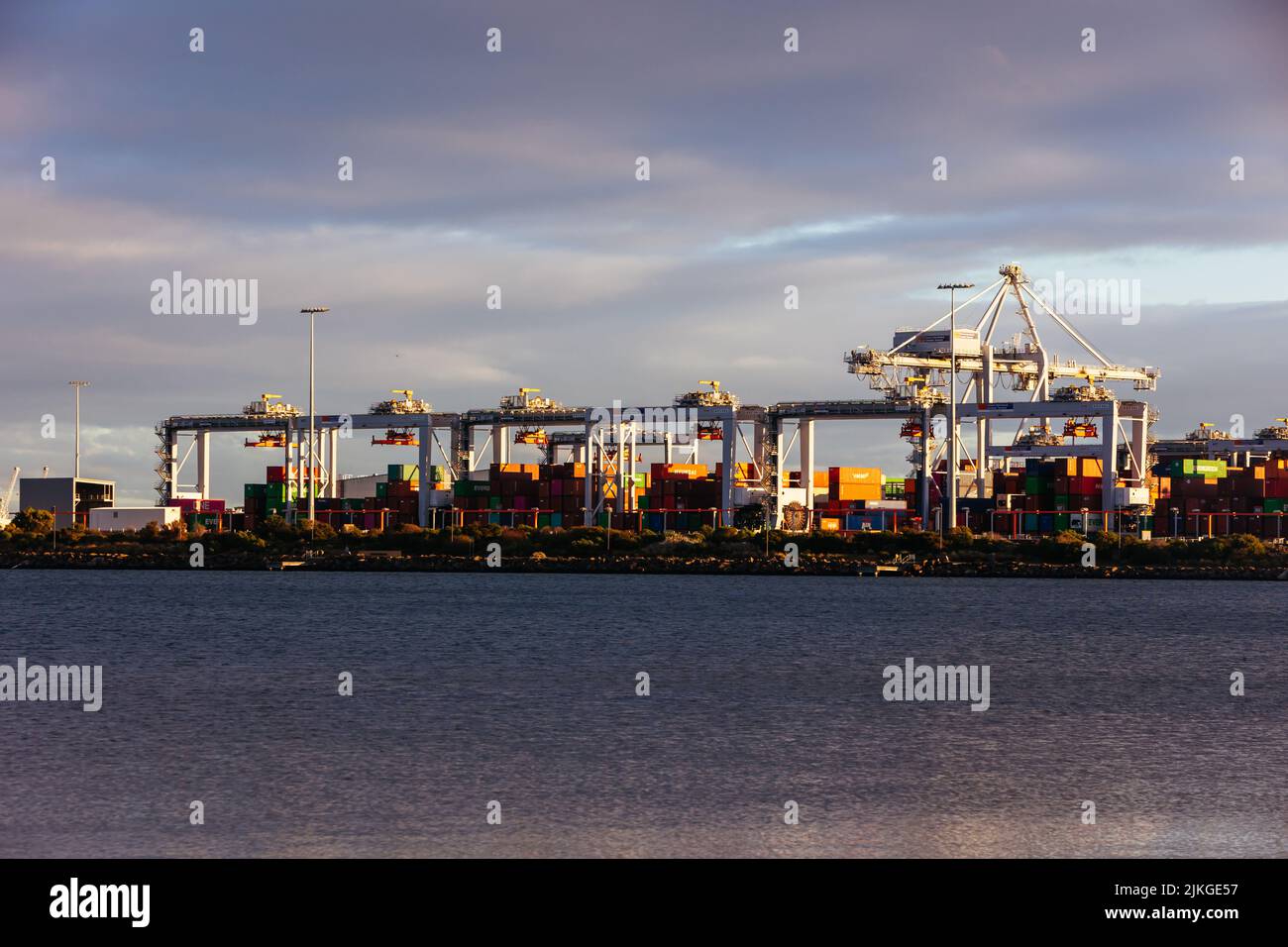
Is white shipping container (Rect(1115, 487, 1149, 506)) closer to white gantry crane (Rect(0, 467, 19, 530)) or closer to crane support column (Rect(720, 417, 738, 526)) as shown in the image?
crane support column (Rect(720, 417, 738, 526))

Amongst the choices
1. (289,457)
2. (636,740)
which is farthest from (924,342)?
(636,740)

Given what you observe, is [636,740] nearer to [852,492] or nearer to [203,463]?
[852,492]

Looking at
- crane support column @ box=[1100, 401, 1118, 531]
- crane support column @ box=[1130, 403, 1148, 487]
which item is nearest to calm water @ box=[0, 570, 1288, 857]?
crane support column @ box=[1100, 401, 1118, 531]

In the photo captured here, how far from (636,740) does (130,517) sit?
343ft

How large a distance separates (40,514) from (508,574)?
5011cm

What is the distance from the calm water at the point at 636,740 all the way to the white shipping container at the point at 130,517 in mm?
62045

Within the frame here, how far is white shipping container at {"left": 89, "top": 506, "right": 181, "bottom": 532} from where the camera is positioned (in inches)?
4710

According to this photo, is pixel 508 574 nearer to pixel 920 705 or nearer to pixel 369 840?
pixel 920 705

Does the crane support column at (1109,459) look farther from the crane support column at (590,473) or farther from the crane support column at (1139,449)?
the crane support column at (590,473)

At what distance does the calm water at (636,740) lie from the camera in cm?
1853

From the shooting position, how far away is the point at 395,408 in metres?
109

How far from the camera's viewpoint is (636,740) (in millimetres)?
26906

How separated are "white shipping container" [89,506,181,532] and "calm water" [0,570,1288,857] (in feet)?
204
